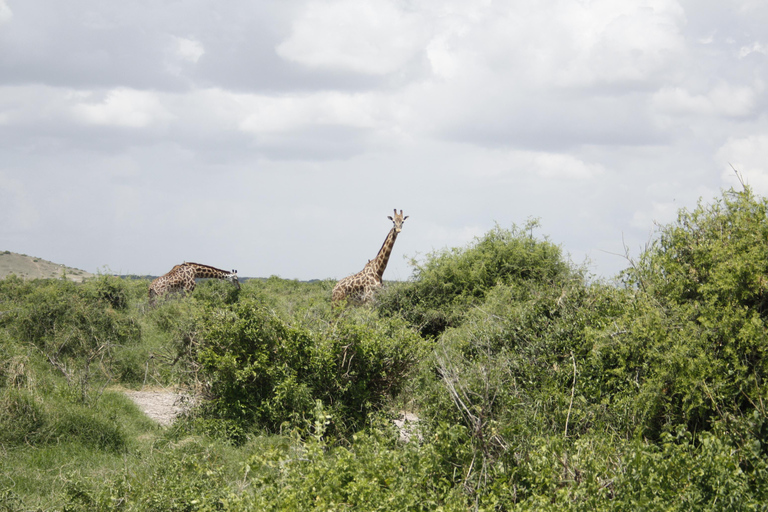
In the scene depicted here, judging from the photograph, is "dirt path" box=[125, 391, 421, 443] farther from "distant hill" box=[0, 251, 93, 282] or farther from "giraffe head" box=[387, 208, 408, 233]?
"distant hill" box=[0, 251, 93, 282]

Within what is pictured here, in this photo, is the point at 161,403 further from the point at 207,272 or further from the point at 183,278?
the point at 207,272

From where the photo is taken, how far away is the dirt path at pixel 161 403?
9172 mm

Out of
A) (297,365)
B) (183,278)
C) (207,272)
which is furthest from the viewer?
(207,272)

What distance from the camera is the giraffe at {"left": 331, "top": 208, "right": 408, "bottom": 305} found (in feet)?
54.9

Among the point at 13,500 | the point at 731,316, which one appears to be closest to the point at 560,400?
the point at 731,316

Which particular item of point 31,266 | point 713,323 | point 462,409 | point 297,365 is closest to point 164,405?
point 297,365

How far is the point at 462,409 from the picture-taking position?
6.61m

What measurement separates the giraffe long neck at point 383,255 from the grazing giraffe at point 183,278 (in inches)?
215

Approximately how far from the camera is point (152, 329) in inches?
601

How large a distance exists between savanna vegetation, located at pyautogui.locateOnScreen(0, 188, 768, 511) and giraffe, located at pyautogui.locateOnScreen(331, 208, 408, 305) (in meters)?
6.28

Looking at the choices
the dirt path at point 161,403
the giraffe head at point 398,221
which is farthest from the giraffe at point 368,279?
the dirt path at point 161,403

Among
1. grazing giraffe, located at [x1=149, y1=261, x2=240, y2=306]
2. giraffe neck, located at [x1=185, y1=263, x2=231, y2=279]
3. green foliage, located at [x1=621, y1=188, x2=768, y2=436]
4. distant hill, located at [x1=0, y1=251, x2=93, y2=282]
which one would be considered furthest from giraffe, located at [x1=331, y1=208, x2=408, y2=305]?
distant hill, located at [x1=0, y1=251, x2=93, y2=282]

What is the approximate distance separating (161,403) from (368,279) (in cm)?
729

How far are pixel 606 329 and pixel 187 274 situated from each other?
17.4 m
